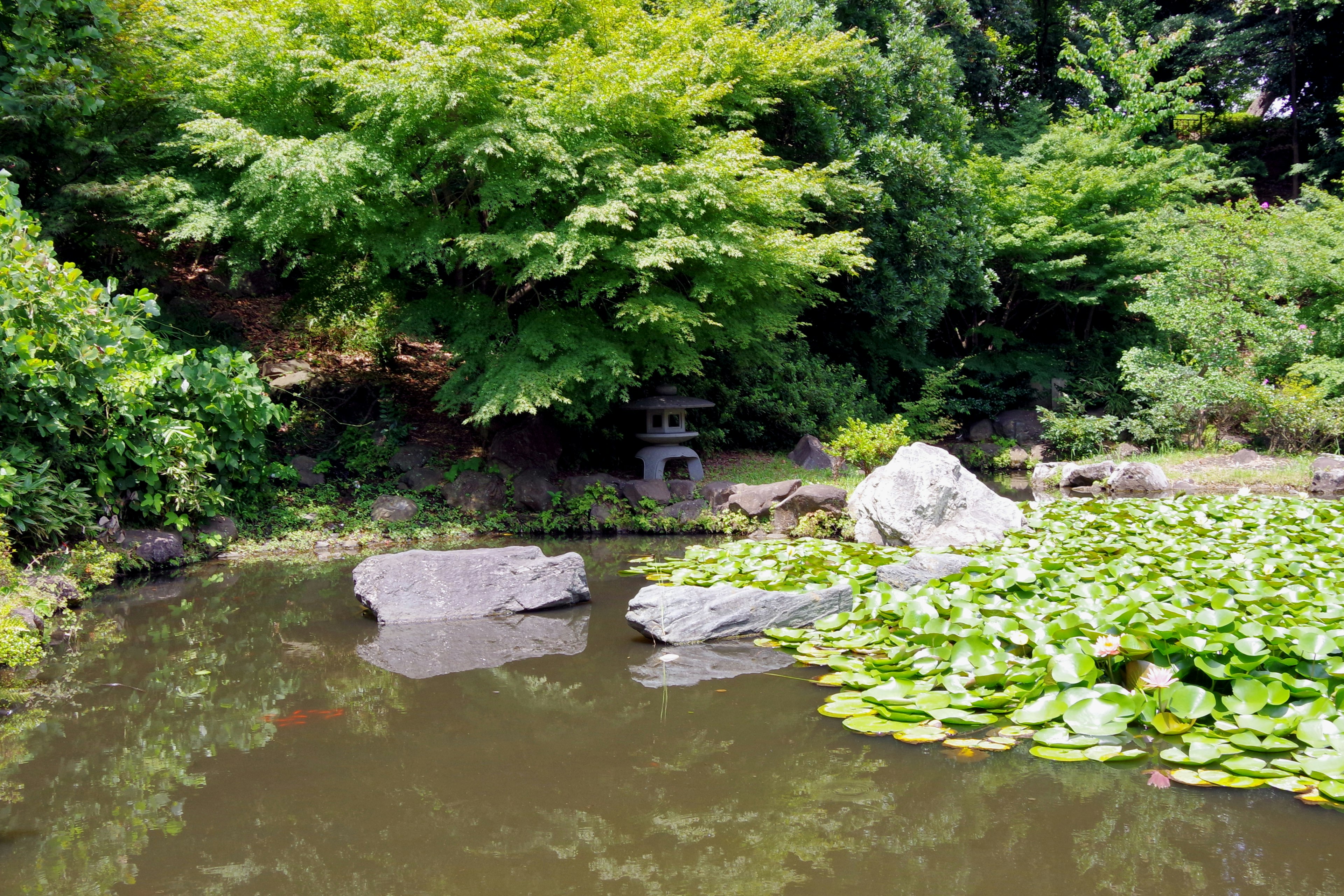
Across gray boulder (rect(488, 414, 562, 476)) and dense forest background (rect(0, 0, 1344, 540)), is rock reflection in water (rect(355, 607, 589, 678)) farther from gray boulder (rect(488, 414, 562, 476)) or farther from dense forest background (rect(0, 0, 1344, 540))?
gray boulder (rect(488, 414, 562, 476))

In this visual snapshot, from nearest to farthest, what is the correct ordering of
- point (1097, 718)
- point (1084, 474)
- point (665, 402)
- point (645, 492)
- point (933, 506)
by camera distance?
point (1097, 718) → point (933, 506) → point (645, 492) → point (665, 402) → point (1084, 474)

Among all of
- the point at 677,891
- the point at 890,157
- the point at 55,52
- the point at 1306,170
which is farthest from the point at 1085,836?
the point at 1306,170

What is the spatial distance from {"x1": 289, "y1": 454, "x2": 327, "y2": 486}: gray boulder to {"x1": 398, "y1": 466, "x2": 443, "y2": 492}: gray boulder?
0.83 meters

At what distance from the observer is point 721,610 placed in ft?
16.9

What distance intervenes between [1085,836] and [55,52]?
387 inches

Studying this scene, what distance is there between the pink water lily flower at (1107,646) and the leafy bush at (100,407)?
5.91 meters

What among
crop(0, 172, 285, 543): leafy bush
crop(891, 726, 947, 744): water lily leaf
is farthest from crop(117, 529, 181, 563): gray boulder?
crop(891, 726, 947, 744): water lily leaf

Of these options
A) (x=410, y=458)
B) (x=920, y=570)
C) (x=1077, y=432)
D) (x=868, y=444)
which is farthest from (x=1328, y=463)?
(x=410, y=458)

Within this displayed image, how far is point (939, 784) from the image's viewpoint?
318 centimetres

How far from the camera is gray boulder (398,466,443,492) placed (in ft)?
32.1

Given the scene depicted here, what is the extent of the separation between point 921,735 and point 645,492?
6213 mm

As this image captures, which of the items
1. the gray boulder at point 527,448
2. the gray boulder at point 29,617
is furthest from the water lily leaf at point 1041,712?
the gray boulder at point 527,448

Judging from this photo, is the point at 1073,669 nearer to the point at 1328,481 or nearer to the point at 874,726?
the point at 874,726

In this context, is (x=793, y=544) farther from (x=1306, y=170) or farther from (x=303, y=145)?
(x=1306, y=170)
